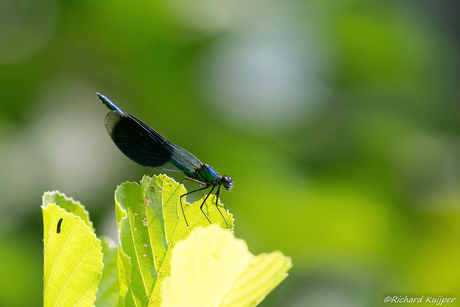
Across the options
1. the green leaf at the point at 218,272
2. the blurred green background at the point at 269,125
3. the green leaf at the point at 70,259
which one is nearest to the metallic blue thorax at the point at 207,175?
the blurred green background at the point at 269,125

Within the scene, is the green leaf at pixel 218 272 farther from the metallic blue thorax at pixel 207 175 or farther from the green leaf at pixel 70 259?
the metallic blue thorax at pixel 207 175

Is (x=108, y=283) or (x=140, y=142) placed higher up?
(x=140, y=142)

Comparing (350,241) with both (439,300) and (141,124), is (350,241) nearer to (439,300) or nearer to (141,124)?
(439,300)

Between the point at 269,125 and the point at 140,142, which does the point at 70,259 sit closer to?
the point at 140,142

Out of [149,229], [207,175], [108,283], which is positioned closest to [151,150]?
[207,175]

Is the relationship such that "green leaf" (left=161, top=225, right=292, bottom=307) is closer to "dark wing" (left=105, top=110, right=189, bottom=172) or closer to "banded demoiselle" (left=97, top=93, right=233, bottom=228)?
"banded demoiselle" (left=97, top=93, right=233, bottom=228)

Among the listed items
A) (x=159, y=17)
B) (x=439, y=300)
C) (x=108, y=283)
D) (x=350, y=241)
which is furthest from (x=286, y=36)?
(x=108, y=283)

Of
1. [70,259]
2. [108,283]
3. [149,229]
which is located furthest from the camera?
[108,283]

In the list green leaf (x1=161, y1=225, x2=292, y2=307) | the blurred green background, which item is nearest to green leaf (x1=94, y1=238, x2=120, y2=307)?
green leaf (x1=161, y1=225, x2=292, y2=307)
